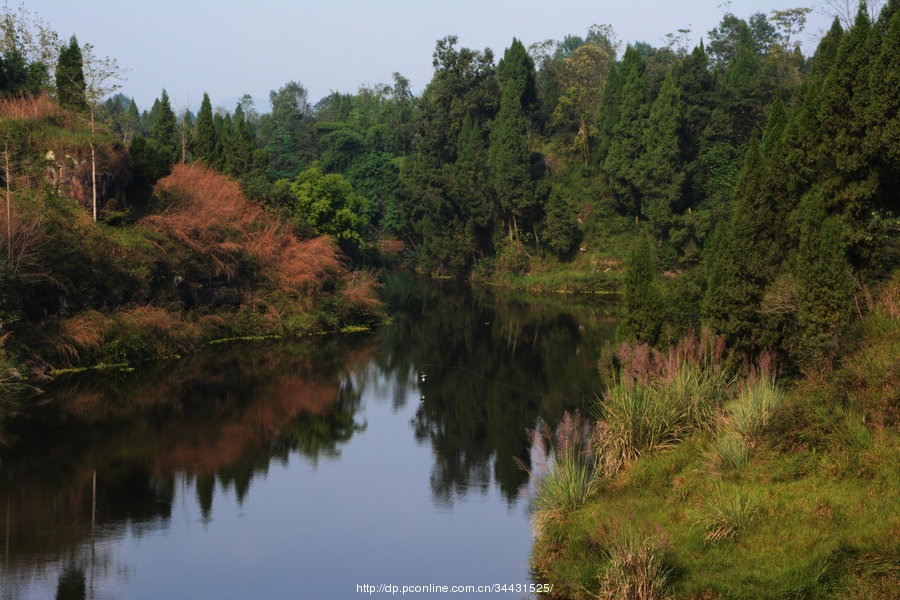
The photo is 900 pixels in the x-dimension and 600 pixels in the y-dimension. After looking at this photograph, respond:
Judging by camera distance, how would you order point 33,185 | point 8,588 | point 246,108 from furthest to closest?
point 246,108
point 33,185
point 8,588

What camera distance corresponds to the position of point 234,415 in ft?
76.6

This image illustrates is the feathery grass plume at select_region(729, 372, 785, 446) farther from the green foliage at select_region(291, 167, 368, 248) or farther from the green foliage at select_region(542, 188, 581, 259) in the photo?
the green foliage at select_region(542, 188, 581, 259)

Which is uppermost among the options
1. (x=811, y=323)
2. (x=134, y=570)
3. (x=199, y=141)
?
(x=199, y=141)

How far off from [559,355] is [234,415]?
13.8 m

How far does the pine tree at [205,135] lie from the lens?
170 ft

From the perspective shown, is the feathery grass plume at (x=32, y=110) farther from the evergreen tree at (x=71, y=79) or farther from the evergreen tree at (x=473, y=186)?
the evergreen tree at (x=473, y=186)

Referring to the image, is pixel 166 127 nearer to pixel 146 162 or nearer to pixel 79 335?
pixel 146 162

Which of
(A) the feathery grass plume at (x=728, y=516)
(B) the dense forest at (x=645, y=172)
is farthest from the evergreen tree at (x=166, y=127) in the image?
(A) the feathery grass plume at (x=728, y=516)

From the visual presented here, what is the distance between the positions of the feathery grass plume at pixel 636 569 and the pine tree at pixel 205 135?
150 feet

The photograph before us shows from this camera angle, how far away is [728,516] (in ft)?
37.5

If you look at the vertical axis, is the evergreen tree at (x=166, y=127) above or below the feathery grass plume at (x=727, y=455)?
above

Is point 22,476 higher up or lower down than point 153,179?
lower down

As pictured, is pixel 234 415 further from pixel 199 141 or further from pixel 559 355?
pixel 199 141

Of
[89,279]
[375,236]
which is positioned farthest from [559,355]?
[375,236]
